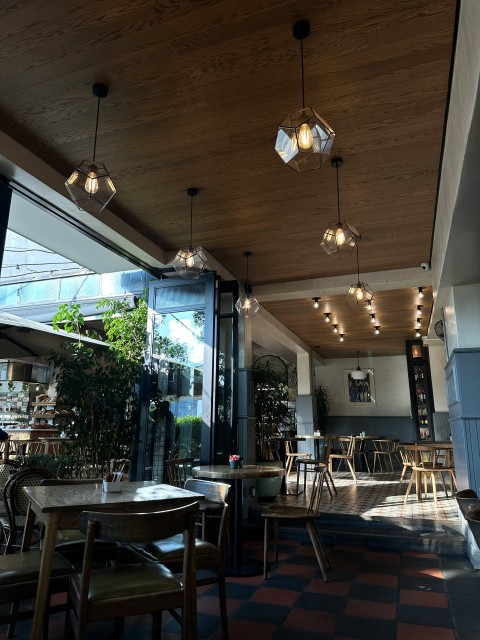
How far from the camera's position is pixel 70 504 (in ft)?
6.78

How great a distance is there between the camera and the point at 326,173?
3.75 metres

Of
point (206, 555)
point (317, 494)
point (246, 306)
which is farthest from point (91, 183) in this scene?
point (317, 494)

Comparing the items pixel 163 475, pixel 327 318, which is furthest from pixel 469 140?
pixel 327 318

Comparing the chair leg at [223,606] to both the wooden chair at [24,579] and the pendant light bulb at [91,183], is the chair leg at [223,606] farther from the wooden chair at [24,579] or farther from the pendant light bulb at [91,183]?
the pendant light bulb at [91,183]

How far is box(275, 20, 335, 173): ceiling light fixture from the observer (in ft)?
7.38

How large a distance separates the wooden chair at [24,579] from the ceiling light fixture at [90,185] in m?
2.01

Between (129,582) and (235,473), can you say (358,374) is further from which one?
(129,582)

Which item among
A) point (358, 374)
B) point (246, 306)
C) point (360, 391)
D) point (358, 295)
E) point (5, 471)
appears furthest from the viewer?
point (360, 391)

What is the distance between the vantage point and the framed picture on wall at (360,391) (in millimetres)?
12773

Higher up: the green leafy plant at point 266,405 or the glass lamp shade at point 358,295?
the glass lamp shade at point 358,295

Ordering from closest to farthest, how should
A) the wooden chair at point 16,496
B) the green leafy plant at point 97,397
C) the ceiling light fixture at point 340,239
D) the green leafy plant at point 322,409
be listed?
the wooden chair at point 16,496 < the ceiling light fixture at point 340,239 < the green leafy plant at point 97,397 < the green leafy plant at point 322,409

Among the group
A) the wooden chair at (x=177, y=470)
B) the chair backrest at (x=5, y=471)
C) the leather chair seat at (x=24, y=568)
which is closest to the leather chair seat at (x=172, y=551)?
the leather chair seat at (x=24, y=568)

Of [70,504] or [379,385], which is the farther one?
[379,385]

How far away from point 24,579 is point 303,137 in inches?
98.5
